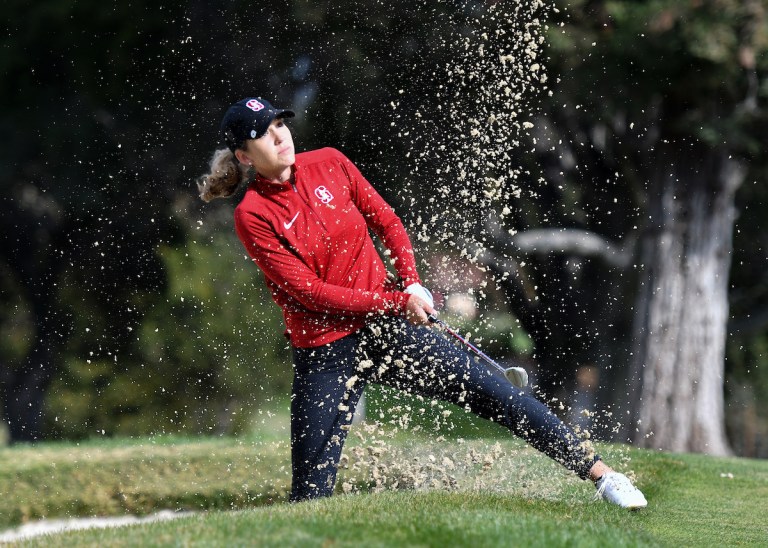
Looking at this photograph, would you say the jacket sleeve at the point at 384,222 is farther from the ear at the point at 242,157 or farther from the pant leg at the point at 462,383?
the ear at the point at 242,157

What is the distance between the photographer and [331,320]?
5309 mm

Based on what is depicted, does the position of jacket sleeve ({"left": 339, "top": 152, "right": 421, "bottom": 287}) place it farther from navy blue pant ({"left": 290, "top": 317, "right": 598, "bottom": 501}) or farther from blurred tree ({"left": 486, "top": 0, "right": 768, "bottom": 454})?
blurred tree ({"left": 486, "top": 0, "right": 768, "bottom": 454})

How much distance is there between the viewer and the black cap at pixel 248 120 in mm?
5207

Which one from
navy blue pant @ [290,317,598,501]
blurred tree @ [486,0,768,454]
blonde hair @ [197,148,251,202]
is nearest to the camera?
navy blue pant @ [290,317,598,501]

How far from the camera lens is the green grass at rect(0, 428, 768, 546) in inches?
169

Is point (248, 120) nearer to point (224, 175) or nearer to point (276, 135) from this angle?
point (276, 135)

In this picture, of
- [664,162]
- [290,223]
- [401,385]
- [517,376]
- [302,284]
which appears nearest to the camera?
[302,284]

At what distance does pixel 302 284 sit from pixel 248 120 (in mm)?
808

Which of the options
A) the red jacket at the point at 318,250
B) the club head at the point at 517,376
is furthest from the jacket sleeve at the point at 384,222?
the club head at the point at 517,376

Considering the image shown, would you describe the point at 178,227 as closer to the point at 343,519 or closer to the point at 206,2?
the point at 206,2

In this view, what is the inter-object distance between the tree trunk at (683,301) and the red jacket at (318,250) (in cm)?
902

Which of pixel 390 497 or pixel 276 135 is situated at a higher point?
pixel 276 135

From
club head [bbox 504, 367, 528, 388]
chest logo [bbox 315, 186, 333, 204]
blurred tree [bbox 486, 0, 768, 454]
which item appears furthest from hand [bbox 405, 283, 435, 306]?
blurred tree [bbox 486, 0, 768, 454]

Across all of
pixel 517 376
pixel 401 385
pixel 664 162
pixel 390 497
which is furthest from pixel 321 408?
pixel 664 162
